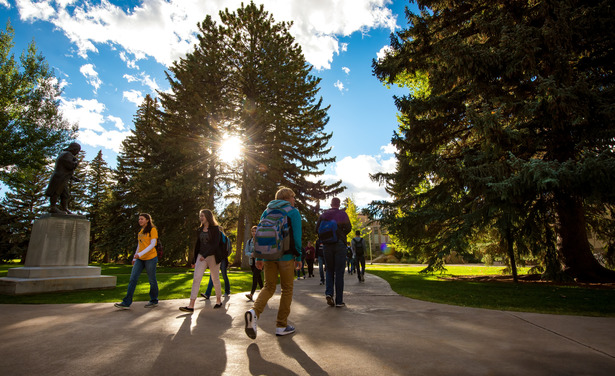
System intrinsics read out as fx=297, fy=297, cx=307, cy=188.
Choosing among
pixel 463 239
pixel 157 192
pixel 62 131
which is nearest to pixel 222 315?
pixel 463 239

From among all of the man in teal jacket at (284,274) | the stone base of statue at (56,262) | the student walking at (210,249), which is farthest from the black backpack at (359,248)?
the stone base of statue at (56,262)

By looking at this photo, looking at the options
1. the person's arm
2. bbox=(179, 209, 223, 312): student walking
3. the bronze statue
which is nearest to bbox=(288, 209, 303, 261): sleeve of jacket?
bbox=(179, 209, 223, 312): student walking

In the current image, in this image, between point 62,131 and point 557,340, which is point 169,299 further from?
point 62,131

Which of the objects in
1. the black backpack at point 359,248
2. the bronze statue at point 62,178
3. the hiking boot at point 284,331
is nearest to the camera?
A: the hiking boot at point 284,331

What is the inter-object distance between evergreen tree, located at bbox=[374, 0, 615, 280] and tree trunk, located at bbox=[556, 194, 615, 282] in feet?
0.11

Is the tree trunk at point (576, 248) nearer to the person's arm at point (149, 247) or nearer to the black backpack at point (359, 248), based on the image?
the black backpack at point (359, 248)

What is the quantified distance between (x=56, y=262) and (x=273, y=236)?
859 cm

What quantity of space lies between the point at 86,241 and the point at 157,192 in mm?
14252

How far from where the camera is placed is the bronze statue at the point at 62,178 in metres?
9.28

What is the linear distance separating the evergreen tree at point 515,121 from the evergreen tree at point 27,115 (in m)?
22.4

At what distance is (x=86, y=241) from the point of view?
9.58 meters

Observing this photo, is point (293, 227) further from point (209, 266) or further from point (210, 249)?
point (209, 266)

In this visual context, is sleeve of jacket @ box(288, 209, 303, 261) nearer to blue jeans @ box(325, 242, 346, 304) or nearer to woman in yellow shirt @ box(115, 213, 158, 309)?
blue jeans @ box(325, 242, 346, 304)

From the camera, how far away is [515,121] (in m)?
9.74
